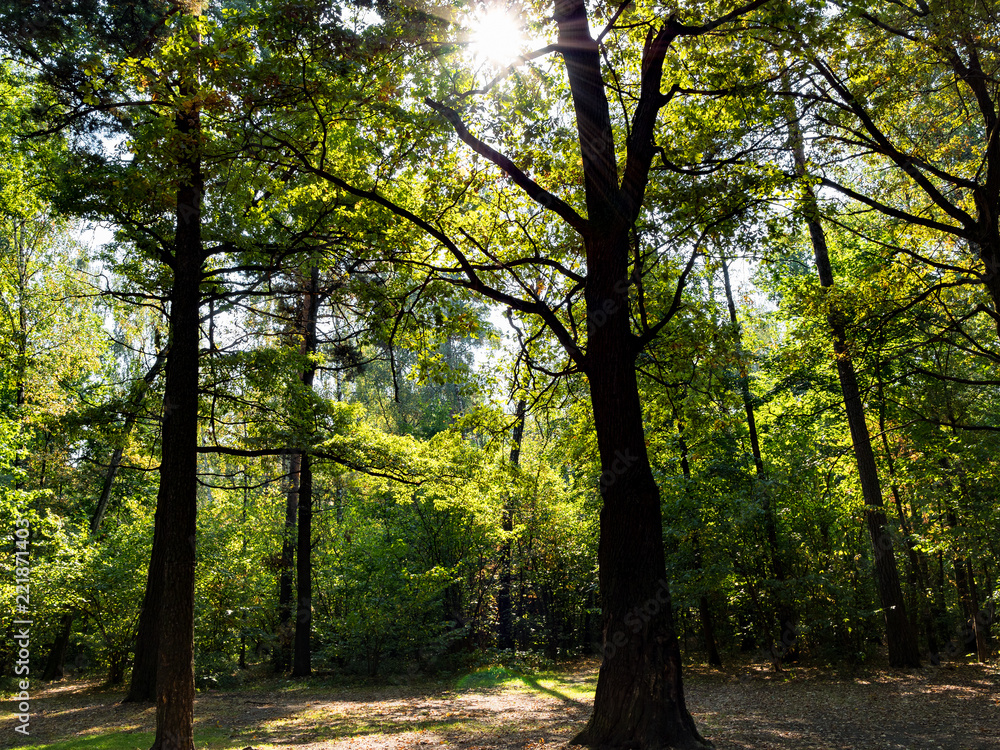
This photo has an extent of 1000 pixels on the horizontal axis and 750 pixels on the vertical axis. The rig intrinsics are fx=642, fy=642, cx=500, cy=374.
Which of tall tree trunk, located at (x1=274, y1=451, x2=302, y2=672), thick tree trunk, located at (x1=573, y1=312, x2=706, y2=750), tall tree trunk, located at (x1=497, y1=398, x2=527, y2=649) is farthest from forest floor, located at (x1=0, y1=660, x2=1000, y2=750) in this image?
tall tree trunk, located at (x1=497, y1=398, x2=527, y2=649)

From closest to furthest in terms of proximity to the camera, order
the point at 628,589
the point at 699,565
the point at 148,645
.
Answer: the point at 628,589
the point at 148,645
the point at 699,565

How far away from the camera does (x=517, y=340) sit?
352 inches

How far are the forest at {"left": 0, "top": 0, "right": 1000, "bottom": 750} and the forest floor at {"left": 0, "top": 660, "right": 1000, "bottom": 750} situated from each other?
0.24 meters

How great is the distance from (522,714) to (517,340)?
5.27 meters

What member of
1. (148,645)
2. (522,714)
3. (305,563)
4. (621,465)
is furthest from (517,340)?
(305,563)

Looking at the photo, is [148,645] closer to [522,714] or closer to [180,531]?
[180,531]

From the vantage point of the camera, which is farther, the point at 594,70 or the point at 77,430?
the point at 77,430

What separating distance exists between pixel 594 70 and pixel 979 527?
9.83 metres

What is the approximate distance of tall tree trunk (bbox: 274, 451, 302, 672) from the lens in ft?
54.2

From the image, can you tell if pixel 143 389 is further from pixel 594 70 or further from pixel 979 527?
pixel 979 527

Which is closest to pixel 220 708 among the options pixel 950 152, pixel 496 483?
pixel 496 483

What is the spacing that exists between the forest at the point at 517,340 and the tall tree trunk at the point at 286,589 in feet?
0.42

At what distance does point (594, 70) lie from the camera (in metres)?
6.38

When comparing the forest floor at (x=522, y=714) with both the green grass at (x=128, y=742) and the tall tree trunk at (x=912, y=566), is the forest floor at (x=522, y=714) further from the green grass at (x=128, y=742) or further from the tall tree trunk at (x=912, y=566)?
the tall tree trunk at (x=912, y=566)
